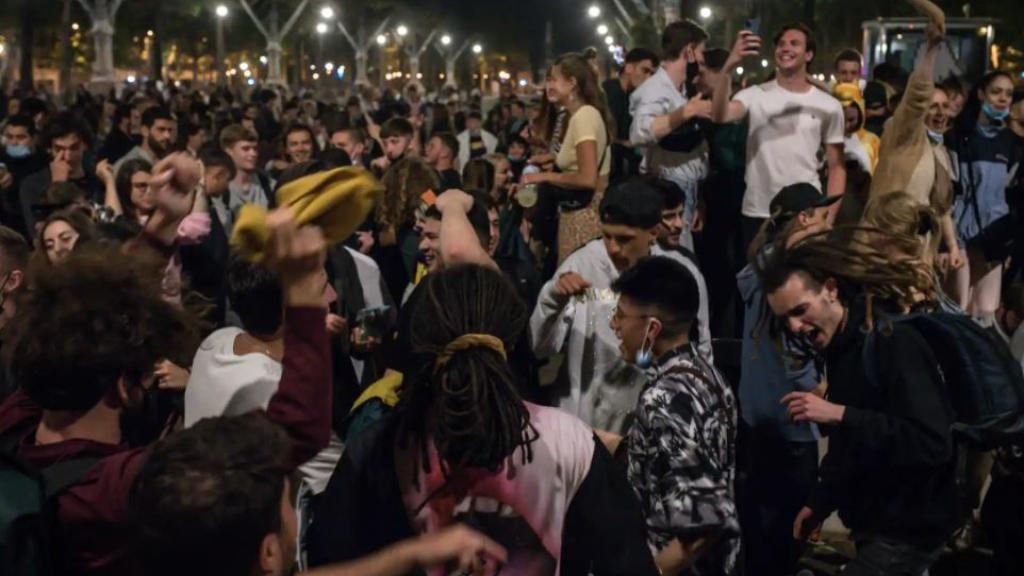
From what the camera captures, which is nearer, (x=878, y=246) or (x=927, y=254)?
(x=878, y=246)

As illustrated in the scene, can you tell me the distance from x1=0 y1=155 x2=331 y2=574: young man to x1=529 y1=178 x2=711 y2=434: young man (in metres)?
2.27

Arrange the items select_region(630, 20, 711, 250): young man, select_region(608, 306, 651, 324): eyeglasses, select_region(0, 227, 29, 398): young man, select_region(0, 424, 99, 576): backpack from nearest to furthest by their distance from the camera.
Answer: select_region(0, 424, 99, 576): backpack → select_region(608, 306, 651, 324): eyeglasses → select_region(0, 227, 29, 398): young man → select_region(630, 20, 711, 250): young man

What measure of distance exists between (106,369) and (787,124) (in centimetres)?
629

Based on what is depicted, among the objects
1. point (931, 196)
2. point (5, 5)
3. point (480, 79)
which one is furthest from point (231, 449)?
point (480, 79)

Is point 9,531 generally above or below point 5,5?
below

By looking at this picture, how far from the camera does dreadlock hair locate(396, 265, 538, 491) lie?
3.52 metres

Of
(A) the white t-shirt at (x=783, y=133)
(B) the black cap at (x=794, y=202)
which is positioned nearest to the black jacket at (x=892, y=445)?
(B) the black cap at (x=794, y=202)

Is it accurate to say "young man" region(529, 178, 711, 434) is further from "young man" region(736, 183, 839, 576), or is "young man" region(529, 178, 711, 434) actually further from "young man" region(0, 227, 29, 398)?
"young man" region(0, 227, 29, 398)

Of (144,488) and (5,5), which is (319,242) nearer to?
(144,488)

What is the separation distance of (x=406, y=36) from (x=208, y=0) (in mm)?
51613

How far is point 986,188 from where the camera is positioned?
10969mm

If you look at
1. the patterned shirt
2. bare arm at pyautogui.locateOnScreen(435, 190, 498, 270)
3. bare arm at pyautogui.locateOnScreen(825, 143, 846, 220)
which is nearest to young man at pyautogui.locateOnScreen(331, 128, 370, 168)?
bare arm at pyautogui.locateOnScreen(825, 143, 846, 220)

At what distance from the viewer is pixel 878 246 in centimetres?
528

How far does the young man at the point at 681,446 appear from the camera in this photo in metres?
4.44
